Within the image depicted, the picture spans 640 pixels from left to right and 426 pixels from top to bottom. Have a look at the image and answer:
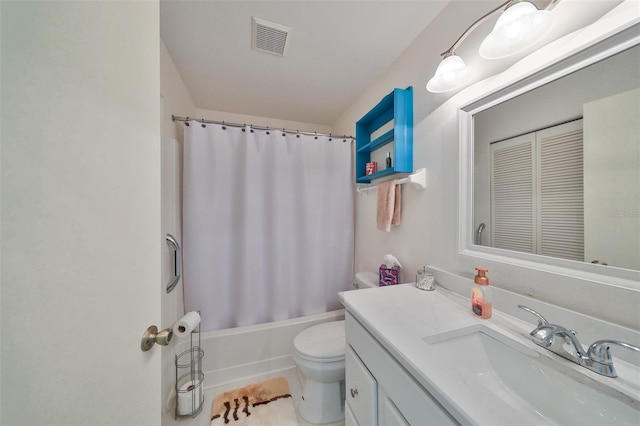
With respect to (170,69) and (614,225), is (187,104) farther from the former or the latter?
(614,225)

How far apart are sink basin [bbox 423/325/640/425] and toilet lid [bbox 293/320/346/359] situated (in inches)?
28.5

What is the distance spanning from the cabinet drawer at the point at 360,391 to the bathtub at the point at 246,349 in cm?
89

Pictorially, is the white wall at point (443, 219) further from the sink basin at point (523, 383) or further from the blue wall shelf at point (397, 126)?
the sink basin at point (523, 383)

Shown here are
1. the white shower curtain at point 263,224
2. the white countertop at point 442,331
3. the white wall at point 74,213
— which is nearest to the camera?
the white wall at point 74,213

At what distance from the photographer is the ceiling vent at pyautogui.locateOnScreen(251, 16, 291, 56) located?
116 centimetres

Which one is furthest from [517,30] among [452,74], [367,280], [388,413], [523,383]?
[367,280]

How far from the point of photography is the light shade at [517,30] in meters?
0.67

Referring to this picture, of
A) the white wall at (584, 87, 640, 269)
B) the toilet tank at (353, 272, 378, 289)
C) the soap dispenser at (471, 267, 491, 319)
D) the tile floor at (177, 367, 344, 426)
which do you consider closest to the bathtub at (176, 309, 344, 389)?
the tile floor at (177, 367, 344, 426)

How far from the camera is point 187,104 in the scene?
5.89ft

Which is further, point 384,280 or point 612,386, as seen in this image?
point 384,280

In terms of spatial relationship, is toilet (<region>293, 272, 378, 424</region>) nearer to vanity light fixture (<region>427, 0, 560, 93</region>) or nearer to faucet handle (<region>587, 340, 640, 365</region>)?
faucet handle (<region>587, 340, 640, 365</region>)

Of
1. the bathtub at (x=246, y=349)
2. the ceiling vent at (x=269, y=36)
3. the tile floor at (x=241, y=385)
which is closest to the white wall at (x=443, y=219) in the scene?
the ceiling vent at (x=269, y=36)

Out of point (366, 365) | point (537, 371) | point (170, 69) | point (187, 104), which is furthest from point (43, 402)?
point (187, 104)

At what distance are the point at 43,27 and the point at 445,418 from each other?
97 cm
